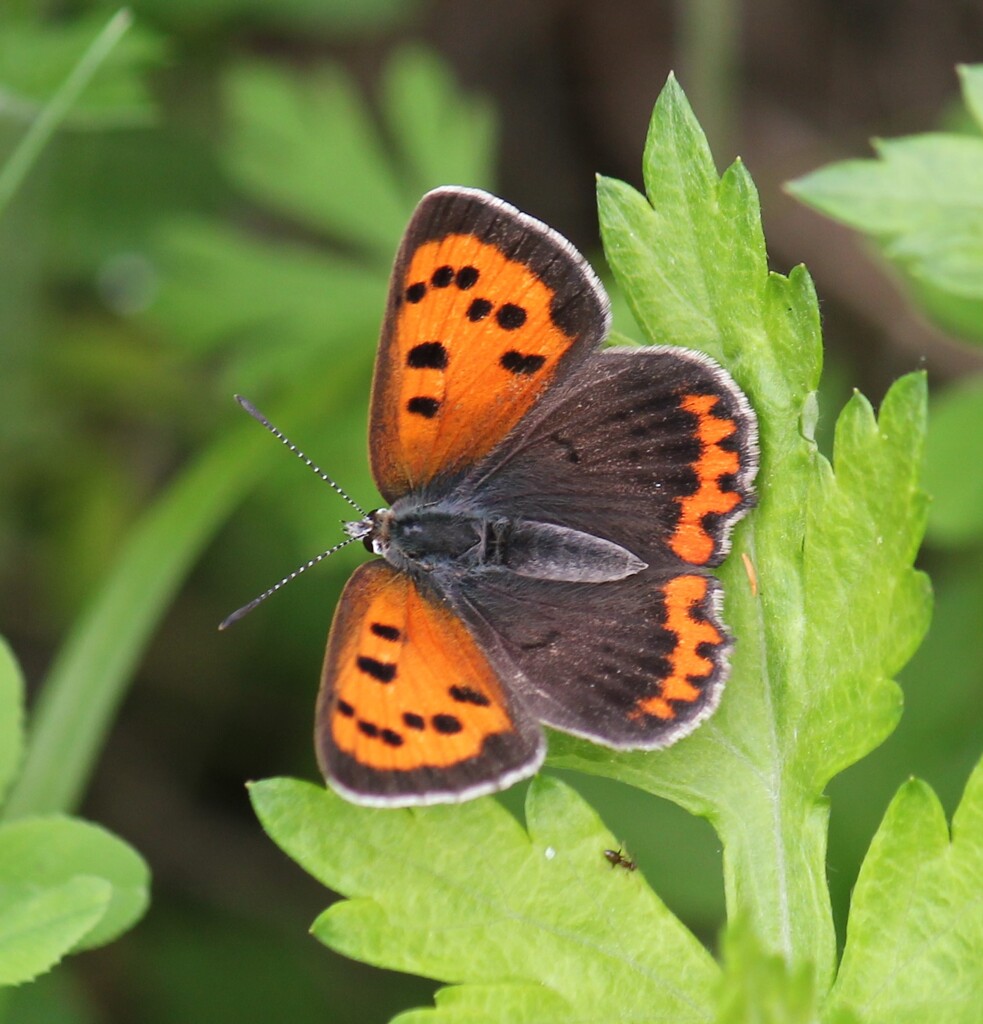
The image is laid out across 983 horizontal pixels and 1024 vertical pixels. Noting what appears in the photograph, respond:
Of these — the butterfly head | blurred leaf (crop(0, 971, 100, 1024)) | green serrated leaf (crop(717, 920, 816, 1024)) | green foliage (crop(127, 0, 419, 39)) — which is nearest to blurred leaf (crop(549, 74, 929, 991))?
green serrated leaf (crop(717, 920, 816, 1024))

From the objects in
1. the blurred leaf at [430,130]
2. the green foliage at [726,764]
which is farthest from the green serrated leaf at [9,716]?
the blurred leaf at [430,130]

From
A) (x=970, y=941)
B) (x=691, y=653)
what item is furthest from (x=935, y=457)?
(x=970, y=941)

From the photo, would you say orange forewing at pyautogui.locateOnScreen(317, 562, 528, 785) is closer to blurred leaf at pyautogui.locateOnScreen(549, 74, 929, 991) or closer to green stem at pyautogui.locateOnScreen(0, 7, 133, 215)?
blurred leaf at pyautogui.locateOnScreen(549, 74, 929, 991)

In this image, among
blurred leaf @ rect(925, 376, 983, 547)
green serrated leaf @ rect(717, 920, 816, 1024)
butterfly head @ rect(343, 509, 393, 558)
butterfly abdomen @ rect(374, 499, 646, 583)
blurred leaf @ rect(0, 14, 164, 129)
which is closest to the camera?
green serrated leaf @ rect(717, 920, 816, 1024)

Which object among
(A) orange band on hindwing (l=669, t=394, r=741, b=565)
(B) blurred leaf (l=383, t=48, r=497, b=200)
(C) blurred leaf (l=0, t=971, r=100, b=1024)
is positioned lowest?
(C) blurred leaf (l=0, t=971, r=100, b=1024)

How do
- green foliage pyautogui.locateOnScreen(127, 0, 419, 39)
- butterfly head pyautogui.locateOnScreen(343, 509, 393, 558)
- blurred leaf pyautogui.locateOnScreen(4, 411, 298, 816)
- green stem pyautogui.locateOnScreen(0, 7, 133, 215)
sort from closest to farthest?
butterfly head pyautogui.locateOnScreen(343, 509, 393, 558) < green stem pyautogui.locateOnScreen(0, 7, 133, 215) < blurred leaf pyautogui.locateOnScreen(4, 411, 298, 816) < green foliage pyautogui.locateOnScreen(127, 0, 419, 39)

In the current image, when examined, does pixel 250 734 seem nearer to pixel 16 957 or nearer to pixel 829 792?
pixel 829 792

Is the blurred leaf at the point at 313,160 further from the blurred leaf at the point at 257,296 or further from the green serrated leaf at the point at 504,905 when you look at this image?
the green serrated leaf at the point at 504,905

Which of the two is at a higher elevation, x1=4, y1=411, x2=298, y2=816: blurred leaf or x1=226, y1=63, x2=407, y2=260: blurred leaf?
x1=226, y1=63, x2=407, y2=260: blurred leaf
